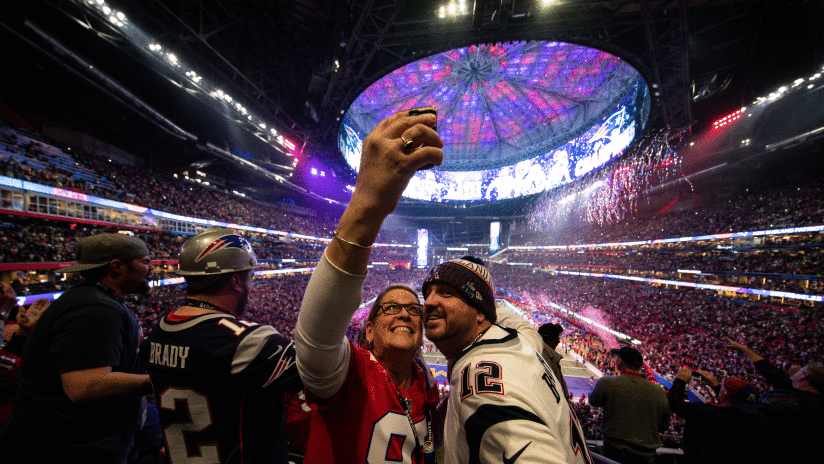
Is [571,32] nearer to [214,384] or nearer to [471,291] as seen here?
[471,291]

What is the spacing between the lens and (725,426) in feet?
9.07

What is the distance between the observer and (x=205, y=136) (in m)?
18.6

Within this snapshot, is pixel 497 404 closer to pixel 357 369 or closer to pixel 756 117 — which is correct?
pixel 357 369

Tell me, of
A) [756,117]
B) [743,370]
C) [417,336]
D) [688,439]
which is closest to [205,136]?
[417,336]

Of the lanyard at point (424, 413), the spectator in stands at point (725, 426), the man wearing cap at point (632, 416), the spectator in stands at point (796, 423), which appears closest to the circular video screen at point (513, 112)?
the spectator in stands at point (796, 423)

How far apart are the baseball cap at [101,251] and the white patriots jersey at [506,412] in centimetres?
276

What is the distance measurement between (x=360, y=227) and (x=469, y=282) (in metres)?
1.17

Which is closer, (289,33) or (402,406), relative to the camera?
(402,406)

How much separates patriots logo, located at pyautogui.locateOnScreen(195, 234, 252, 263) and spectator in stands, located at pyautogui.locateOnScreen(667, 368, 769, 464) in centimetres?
419

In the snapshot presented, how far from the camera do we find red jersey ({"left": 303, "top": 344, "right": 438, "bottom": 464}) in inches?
51.0

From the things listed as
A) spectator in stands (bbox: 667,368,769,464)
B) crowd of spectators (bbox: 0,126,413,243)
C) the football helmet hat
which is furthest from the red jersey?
crowd of spectators (bbox: 0,126,413,243)

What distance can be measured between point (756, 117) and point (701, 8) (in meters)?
14.4

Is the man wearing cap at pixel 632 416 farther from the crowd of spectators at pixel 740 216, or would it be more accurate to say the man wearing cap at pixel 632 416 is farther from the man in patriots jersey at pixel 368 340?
the crowd of spectators at pixel 740 216

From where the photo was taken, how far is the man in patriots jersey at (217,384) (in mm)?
1525
